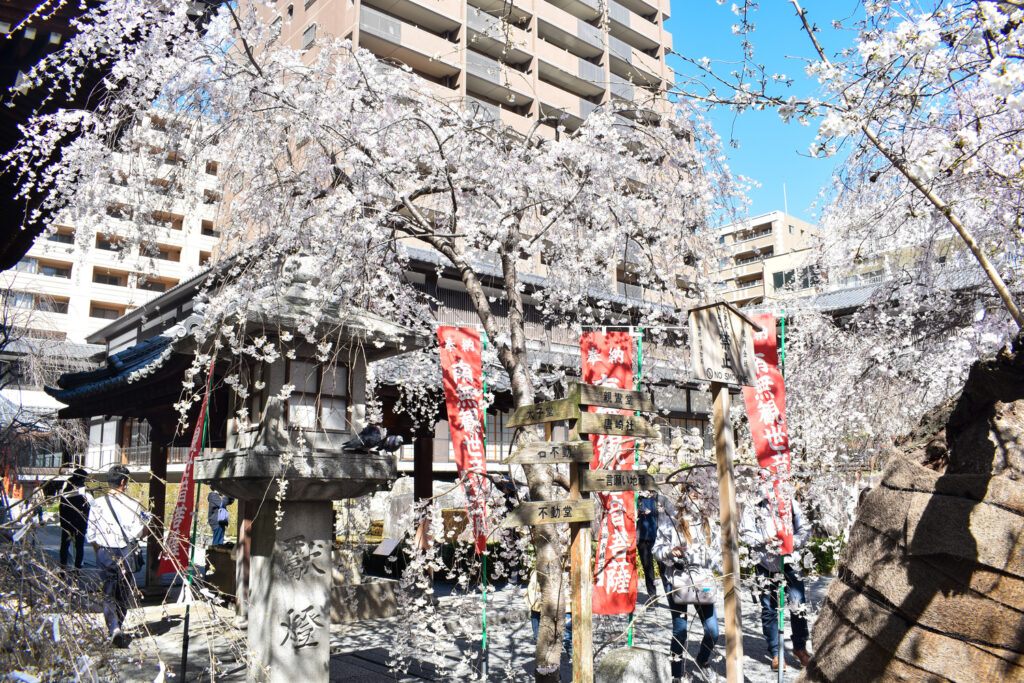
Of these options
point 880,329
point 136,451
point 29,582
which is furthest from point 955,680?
point 136,451

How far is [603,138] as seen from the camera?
8305 millimetres

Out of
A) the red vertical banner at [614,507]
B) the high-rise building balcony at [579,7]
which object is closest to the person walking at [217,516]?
the red vertical banner at [614,507]

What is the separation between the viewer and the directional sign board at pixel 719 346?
4.94 m

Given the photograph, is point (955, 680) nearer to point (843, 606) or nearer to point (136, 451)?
point (843, 606)

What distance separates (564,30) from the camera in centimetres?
3641

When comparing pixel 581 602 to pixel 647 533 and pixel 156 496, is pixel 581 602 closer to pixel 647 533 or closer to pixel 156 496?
pixel 647 533

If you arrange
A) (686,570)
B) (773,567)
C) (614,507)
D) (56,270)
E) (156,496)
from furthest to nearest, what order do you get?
(56,270) → (156,496) → (773,567) → (614,507) → (686,570)

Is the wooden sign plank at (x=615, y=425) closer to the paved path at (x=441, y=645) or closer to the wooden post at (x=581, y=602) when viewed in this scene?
the wooden post at (x=581, y=602)

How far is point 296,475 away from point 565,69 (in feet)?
114

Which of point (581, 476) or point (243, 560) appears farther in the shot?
point (243, 560)

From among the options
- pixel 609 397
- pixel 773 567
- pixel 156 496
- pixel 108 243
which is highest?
pixel 108 243

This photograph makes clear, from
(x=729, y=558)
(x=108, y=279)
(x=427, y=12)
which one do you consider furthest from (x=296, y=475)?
(x=108, y=279)

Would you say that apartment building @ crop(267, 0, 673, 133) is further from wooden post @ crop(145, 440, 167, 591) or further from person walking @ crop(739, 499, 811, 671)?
person walking @ crop(739, 499, 811, 671)

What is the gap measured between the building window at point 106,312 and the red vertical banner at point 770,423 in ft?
133
